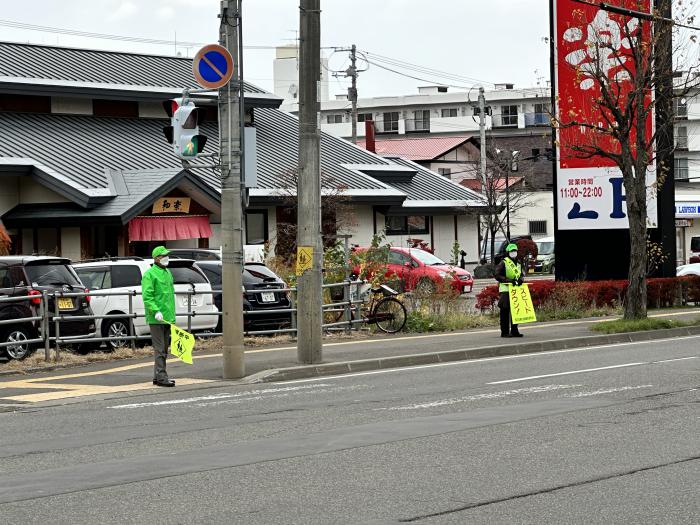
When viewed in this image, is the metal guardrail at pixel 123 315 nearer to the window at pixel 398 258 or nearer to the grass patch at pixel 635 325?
the grass patch at pixel 635 325

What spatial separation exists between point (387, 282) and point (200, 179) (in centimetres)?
1335

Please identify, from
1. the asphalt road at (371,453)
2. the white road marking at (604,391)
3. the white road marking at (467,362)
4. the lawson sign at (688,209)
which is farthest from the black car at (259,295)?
the lawson sign at (688,209)

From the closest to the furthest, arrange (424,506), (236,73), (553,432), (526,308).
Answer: (424,506) < (553,432) < (236,73) < (526,308)

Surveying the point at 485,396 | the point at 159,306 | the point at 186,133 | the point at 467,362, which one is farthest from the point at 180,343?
the point at 467,362

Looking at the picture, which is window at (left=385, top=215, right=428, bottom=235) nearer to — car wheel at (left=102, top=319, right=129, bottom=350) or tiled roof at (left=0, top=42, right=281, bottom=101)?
tiled roof at (left=0, top=42, right=281, bottom=101)

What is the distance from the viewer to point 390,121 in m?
100

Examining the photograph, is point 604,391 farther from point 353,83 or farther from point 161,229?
Result: point 353,83

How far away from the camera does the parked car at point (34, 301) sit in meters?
19.0

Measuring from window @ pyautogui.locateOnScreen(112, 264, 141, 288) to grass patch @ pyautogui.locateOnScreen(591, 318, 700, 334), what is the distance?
9.15 meters

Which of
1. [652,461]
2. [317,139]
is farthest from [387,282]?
[652,461]

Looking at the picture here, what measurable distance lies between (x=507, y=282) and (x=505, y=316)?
0.81m

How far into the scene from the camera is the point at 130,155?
39656 millimetres

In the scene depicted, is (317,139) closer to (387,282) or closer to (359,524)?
(387,282)

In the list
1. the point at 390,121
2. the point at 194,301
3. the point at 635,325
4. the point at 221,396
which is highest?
the point at 390,121
